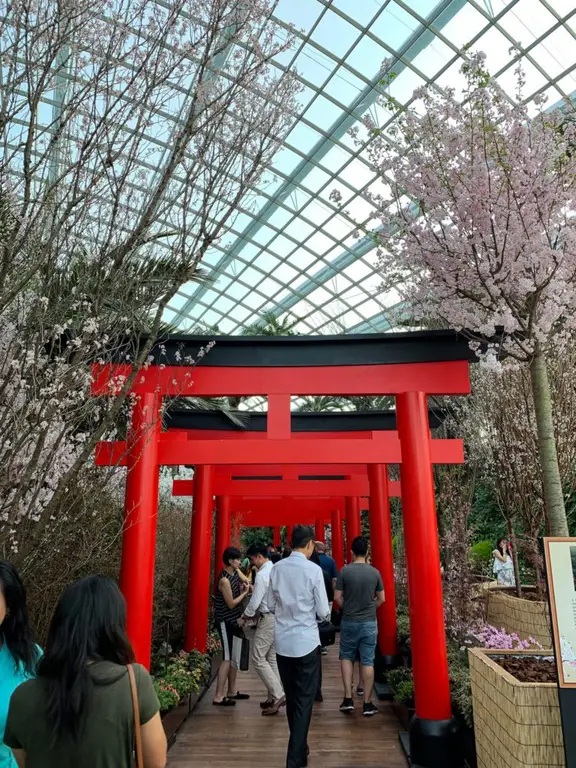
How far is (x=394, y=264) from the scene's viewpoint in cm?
453

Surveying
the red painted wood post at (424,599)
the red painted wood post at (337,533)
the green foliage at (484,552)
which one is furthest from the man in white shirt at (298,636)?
the red painted wood post at (337,533)

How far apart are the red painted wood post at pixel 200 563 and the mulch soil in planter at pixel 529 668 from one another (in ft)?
16.8

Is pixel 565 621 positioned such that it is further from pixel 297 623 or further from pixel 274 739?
pixel 274 739

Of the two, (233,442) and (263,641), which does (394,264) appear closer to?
(233,442)

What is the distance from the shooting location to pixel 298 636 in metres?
3.95

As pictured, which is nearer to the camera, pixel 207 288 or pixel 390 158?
pixel 390 158

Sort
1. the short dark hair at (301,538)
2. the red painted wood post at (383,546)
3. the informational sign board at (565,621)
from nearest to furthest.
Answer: the informational sign board at (565,621) < the short dark hair at (301,538) < the red painted wood post at (383,546)

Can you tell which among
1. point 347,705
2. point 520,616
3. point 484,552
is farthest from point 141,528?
point 484,552

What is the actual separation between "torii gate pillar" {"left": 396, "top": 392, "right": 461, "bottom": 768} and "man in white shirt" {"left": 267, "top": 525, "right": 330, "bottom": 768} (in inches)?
41.2

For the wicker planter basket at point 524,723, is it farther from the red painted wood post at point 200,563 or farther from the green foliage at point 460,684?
the red painted wood post at point 200,563

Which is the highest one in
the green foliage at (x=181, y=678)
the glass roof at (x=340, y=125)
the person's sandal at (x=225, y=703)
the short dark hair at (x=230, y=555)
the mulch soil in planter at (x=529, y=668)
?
the glass roof at (x=340, y=125)

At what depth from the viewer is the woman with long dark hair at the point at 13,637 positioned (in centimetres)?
211

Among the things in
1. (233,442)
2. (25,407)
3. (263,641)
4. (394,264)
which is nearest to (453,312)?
(394,264)

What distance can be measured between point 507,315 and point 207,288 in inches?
801
